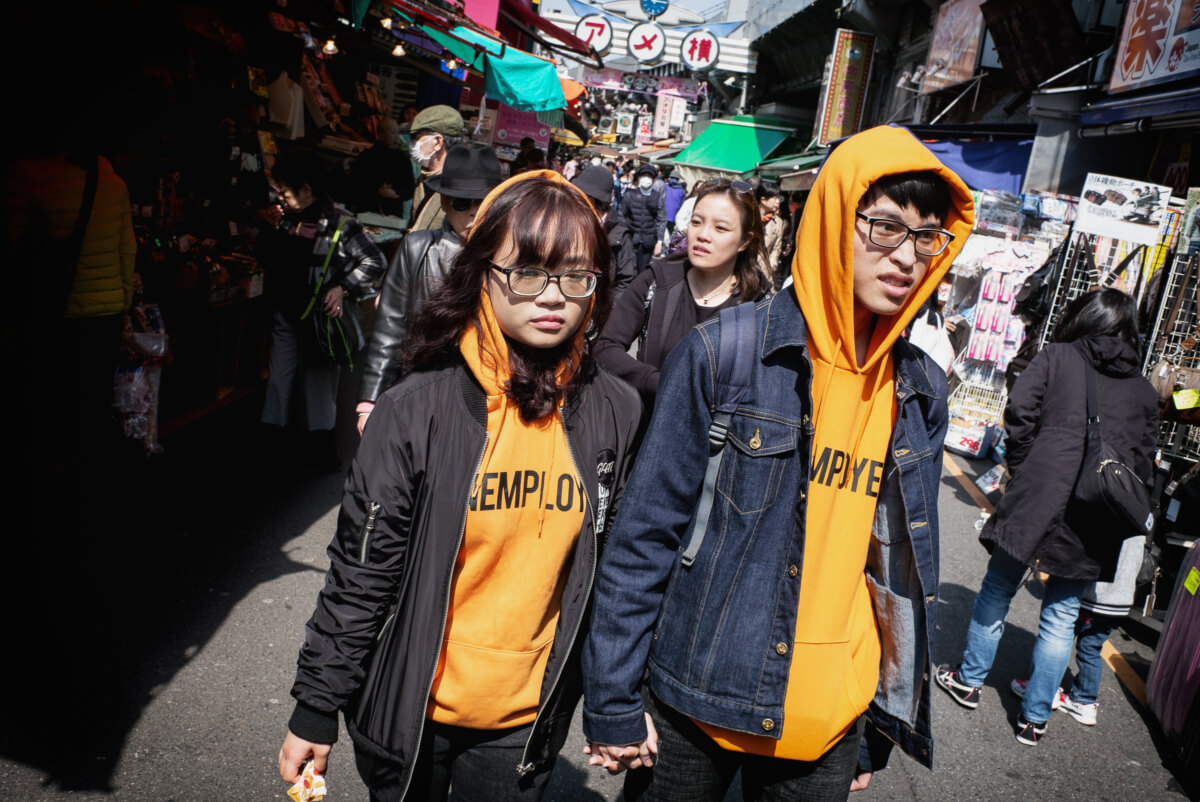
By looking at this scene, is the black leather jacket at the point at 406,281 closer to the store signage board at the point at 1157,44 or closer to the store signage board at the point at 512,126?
the store signage board at the point at 1157,44

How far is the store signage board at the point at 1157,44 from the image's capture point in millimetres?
6875

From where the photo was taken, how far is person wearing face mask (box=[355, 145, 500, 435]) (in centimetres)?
365

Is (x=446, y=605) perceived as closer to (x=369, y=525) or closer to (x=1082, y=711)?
(x=369, y=525)

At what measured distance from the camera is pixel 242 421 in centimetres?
671

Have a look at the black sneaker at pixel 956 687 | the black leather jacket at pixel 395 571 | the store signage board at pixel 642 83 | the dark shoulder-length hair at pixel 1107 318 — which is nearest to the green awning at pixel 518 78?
the dark shoulder-length hair at pixel 1107 318

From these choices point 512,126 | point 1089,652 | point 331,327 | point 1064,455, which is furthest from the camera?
point 512,126

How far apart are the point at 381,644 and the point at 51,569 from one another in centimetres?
304

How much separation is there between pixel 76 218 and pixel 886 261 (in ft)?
12.5

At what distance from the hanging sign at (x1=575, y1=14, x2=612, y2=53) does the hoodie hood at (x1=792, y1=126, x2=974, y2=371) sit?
89.6ft

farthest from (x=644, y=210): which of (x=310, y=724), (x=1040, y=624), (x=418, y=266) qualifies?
(x=310, y=724)

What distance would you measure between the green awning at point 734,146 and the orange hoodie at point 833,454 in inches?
798

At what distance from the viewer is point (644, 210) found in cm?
1598

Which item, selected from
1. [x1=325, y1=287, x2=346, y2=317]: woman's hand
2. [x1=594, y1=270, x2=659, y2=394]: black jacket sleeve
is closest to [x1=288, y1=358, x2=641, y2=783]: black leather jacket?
[x1=594, y1=270, x2=659, y2=394]: black jacket sleeve

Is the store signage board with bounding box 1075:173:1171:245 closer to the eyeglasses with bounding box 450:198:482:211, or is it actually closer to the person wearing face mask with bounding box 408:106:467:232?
the person wearing face mask with bounding box 408:106:467:232
